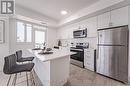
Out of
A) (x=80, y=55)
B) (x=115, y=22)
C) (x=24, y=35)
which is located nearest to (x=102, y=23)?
(x=115, y=22)

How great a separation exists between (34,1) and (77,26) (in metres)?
2.54

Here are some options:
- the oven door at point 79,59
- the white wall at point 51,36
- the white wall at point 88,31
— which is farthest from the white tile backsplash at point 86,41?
the white wall at point 51,36

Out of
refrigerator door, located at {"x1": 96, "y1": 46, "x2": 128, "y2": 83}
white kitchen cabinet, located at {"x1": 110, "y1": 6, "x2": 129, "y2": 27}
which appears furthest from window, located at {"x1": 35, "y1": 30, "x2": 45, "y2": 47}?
white kitchen cabinet, located at {"x1": 110, "y1": 6, "x2": 129, "y2": 27}

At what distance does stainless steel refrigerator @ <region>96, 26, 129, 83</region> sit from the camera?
2.50 meters

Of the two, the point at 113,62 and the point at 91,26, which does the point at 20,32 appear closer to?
the point at 91,26

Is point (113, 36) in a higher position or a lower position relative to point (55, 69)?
higher

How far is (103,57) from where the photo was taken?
307 centimetres

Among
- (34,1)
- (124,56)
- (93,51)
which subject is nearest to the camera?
(124,56)

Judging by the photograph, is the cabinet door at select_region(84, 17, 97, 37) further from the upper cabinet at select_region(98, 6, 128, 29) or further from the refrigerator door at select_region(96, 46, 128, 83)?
the refrigerator door at select_region(96, 46, 128, 83)

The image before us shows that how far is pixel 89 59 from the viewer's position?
3758mm

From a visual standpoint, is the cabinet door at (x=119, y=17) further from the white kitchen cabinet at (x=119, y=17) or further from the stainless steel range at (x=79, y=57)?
the stainless steel range at (x=79, y=57)

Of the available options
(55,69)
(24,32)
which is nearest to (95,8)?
(55,69)

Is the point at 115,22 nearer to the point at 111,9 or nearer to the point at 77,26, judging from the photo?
the point at 111,9

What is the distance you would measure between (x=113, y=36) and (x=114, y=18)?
669 mm
